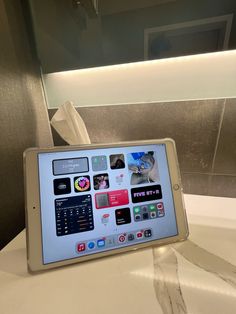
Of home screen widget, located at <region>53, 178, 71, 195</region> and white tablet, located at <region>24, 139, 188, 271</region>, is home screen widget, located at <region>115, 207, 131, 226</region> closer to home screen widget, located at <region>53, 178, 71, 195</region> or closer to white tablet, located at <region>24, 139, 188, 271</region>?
white tablet, located at <region>24, 139, 188, 271</region>

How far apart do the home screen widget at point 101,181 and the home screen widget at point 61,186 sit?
0.05m

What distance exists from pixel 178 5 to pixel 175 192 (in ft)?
1.53

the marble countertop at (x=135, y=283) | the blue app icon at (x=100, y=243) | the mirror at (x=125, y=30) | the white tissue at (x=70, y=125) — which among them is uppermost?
the mirror at (x=125, y=30)

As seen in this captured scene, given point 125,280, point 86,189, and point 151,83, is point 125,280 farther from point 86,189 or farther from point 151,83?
point 151,83

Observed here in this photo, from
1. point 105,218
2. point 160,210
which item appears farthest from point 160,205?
point 105,218

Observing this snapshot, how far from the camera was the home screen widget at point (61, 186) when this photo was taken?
34 centimetres

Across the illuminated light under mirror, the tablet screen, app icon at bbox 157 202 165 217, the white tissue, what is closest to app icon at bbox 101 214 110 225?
the tablet screen

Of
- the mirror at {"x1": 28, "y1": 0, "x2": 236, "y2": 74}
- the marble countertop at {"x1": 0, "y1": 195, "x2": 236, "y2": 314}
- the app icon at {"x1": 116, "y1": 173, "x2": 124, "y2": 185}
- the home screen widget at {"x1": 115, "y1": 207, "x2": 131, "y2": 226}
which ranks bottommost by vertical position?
the marble countertop at {"x1": 0, "y1": 195, "x2": 236, "y2": 314}

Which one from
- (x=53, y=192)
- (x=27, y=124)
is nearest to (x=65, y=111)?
(x=27, y=124)

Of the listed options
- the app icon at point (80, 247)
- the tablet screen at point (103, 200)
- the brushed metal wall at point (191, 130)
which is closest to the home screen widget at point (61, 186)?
the tablet screen at point (103, 200)

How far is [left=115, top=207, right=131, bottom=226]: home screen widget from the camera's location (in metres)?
0.36

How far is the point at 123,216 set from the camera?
1.19ft

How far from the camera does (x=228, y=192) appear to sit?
1.91ft

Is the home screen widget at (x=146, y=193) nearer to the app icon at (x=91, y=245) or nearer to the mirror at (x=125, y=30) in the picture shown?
the app icon at (x=91, y=245)
